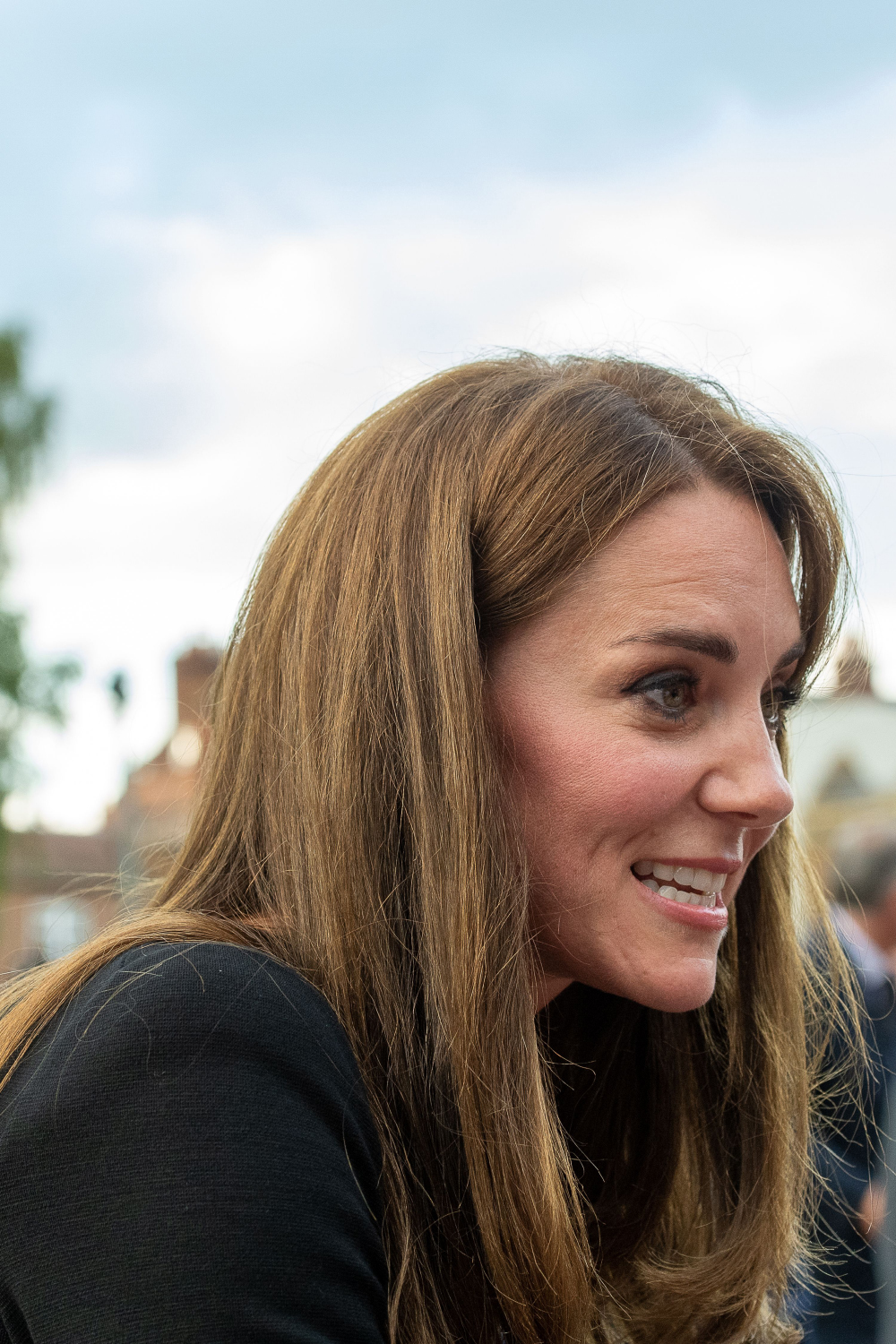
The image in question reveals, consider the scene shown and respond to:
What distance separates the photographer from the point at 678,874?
6.29ft

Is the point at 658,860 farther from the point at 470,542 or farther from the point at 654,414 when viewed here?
the point at 654,414

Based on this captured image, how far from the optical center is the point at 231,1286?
126 cm

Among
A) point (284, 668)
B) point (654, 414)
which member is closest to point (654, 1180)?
point (284, 668)

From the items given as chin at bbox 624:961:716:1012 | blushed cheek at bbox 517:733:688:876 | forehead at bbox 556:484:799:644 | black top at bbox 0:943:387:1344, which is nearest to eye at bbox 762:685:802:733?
forehead at bbox 556:484:799:644

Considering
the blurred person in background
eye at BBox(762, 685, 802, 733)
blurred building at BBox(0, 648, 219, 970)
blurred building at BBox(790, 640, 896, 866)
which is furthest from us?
blurred building at BBox(790, 640, 896, 866)

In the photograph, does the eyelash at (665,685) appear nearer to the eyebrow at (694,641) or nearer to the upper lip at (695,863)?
the eyebrow at (694,641)

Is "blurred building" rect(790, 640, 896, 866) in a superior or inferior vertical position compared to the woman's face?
inferior

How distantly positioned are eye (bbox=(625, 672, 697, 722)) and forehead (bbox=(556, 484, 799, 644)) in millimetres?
86

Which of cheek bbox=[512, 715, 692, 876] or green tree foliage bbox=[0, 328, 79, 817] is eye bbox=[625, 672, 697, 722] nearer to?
cheek bbox=[512, 715, 692, 876]

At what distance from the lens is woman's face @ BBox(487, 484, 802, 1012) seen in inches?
72.7

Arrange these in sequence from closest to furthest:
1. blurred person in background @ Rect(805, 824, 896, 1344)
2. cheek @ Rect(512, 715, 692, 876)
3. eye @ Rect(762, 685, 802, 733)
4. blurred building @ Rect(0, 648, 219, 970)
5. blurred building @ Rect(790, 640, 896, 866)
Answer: cheek @ Rect(512, 715, 692, 876) → eye @ Rect(762, 685, 802, 733) → blurred building @ Rect(0, 648, 219, 970) → blurred person in background @ Rect(805, 824, 896, 1344) → blurred building @ Rect(790, 640, 896, 866)

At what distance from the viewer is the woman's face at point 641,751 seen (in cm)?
185

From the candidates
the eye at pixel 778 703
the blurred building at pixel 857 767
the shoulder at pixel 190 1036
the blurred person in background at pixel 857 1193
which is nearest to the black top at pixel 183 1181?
the shoulder at pixel 190 1036

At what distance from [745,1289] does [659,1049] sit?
0.45 meters
